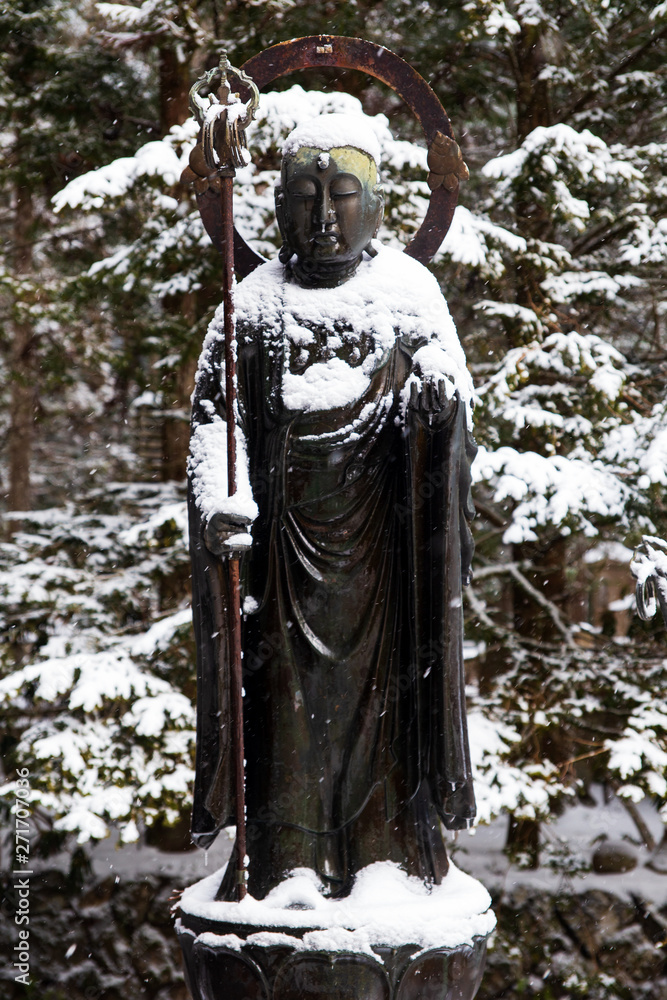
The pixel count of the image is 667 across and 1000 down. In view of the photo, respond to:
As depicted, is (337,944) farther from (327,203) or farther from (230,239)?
(327,203)

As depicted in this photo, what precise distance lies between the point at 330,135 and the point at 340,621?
1283 millimetres

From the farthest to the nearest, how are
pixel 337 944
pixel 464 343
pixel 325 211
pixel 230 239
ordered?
pixel 464 343, pixel 325 211, pixel 230 239, pixel 337 944

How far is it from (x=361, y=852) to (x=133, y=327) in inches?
255

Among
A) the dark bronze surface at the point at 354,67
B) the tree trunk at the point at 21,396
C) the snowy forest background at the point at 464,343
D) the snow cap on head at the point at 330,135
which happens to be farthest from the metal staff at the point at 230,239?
the tree trunk at the point at 21,396

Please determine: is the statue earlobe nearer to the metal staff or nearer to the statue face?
the statue face

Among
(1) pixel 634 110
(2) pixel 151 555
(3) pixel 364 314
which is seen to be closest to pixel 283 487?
(3) pixel 364 314

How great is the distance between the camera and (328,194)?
8.56 ft

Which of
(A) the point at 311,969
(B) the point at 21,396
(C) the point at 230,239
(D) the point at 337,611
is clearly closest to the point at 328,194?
(C) the point at 230,239

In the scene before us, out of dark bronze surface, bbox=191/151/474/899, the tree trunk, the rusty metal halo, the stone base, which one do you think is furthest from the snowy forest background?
the stone base

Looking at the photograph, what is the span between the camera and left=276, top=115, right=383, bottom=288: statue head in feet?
8.55

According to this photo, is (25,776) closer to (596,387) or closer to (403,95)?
(596,387)

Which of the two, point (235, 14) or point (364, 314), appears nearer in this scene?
point (364, 314)

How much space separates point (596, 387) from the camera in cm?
599

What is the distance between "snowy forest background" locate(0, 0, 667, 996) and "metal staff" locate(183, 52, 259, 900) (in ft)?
9.73
